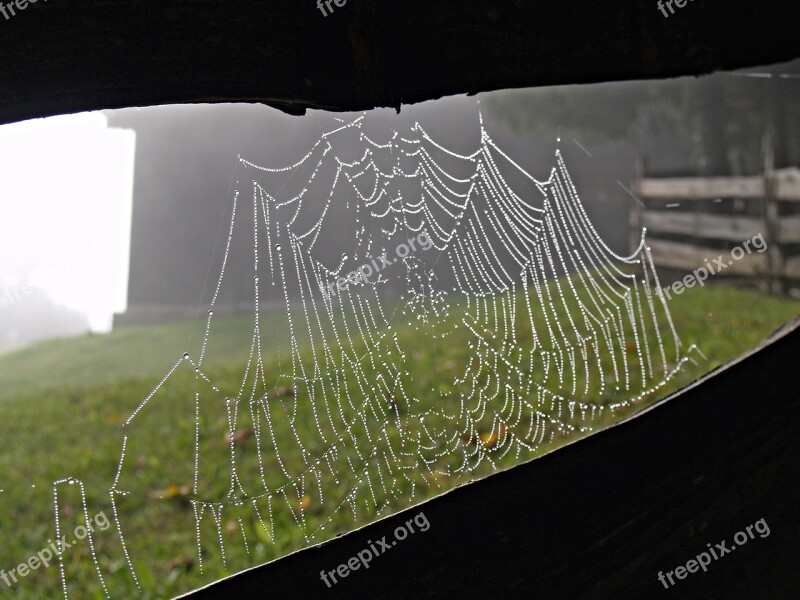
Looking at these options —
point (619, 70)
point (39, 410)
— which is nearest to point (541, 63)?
point (619, 70)

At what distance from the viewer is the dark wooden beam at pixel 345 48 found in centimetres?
49

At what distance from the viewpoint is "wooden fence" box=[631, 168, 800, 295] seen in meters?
5.22

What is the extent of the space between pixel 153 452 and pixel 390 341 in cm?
116

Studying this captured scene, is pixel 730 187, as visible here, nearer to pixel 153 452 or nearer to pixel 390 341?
pixel 390 341

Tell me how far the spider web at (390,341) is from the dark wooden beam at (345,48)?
3.03 ft

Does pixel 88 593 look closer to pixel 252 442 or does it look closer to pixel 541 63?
pixel 252 442

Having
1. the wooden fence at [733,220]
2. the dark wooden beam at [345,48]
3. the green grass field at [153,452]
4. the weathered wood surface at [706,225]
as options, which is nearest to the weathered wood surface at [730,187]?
the wooden fence at [733,220]

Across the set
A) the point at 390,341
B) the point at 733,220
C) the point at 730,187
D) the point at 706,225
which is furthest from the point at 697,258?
the point at 390,341

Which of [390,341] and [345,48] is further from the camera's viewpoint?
[390,341]

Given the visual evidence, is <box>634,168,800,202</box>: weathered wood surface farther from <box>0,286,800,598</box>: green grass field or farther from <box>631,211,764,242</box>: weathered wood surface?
<box>0,286,800,598</box>: green grass field

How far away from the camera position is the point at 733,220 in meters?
5.50

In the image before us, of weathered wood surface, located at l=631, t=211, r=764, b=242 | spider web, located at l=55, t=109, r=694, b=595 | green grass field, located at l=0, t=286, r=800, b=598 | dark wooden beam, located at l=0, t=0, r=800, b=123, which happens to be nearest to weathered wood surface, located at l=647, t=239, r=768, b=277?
weathered wood surface, located at l=631, t=211, r=764, b=242

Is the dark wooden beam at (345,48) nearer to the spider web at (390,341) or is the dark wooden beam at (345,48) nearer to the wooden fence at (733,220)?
the spider web at (390,341)

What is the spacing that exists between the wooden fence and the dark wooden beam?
182 inches
